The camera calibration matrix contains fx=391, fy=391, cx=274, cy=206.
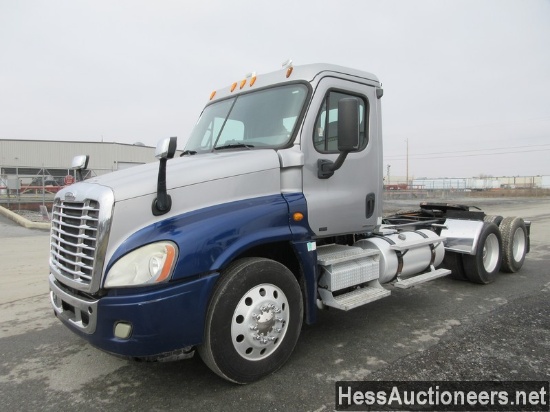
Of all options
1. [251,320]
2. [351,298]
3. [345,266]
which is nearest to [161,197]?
[251,320]

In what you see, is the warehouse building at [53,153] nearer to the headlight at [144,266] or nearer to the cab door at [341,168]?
the cab door at [341,168]

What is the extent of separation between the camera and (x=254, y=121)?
3863 mm

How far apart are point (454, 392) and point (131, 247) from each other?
2590 millimetres

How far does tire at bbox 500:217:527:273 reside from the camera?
6.53 m

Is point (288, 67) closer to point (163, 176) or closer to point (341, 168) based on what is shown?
point (341, 168)

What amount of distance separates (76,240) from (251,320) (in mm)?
1430

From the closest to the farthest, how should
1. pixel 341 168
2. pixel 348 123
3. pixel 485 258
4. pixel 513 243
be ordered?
1. pixel 348 123
2. pixel 341 168
3. pixel 485 258
4. pixel 513 243

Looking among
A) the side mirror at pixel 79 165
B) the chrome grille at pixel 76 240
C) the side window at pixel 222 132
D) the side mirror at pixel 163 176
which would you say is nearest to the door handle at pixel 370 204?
the side window at pixel 222 132

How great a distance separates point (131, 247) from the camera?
2.63m

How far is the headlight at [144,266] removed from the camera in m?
2.59

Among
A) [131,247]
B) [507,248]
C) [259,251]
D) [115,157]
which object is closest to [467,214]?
[507,248]

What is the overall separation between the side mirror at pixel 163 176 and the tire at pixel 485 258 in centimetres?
485

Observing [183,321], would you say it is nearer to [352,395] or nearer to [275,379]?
[275,379]

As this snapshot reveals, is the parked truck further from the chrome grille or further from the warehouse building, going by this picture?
the warehouse building
